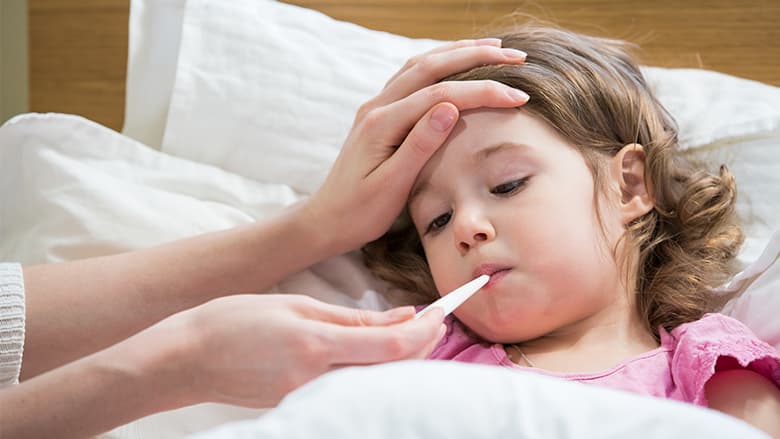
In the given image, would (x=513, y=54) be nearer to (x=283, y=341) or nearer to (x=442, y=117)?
(x=442, y=117)

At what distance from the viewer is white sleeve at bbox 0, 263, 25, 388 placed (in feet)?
3.32

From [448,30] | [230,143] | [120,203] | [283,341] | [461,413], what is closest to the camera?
[461,413]

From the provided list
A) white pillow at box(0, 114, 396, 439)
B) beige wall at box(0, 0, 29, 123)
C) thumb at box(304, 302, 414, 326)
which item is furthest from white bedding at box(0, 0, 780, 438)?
beige wall at box(0, 0, 29, 123)

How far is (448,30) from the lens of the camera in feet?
5.23

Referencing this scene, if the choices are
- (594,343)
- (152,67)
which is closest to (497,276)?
(594,343)

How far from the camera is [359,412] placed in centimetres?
65

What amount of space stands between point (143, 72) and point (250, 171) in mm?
233

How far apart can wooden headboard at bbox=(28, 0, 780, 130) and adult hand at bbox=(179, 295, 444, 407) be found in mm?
902

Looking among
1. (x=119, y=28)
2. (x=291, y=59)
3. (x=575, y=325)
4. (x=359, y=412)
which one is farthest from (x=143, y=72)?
(x=359, y=412)

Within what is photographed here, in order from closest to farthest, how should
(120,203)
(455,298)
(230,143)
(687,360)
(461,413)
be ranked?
(461,413)
(455,298)
(687,360)
(120,203)
(230,143)

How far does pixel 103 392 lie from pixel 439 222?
0.46 m

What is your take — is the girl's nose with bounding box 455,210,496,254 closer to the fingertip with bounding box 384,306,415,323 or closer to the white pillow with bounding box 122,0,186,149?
the fingertip with bounding box 384,306,415,323

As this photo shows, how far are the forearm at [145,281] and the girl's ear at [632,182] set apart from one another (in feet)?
1.23

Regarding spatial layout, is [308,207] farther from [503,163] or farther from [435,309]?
[435,309]
